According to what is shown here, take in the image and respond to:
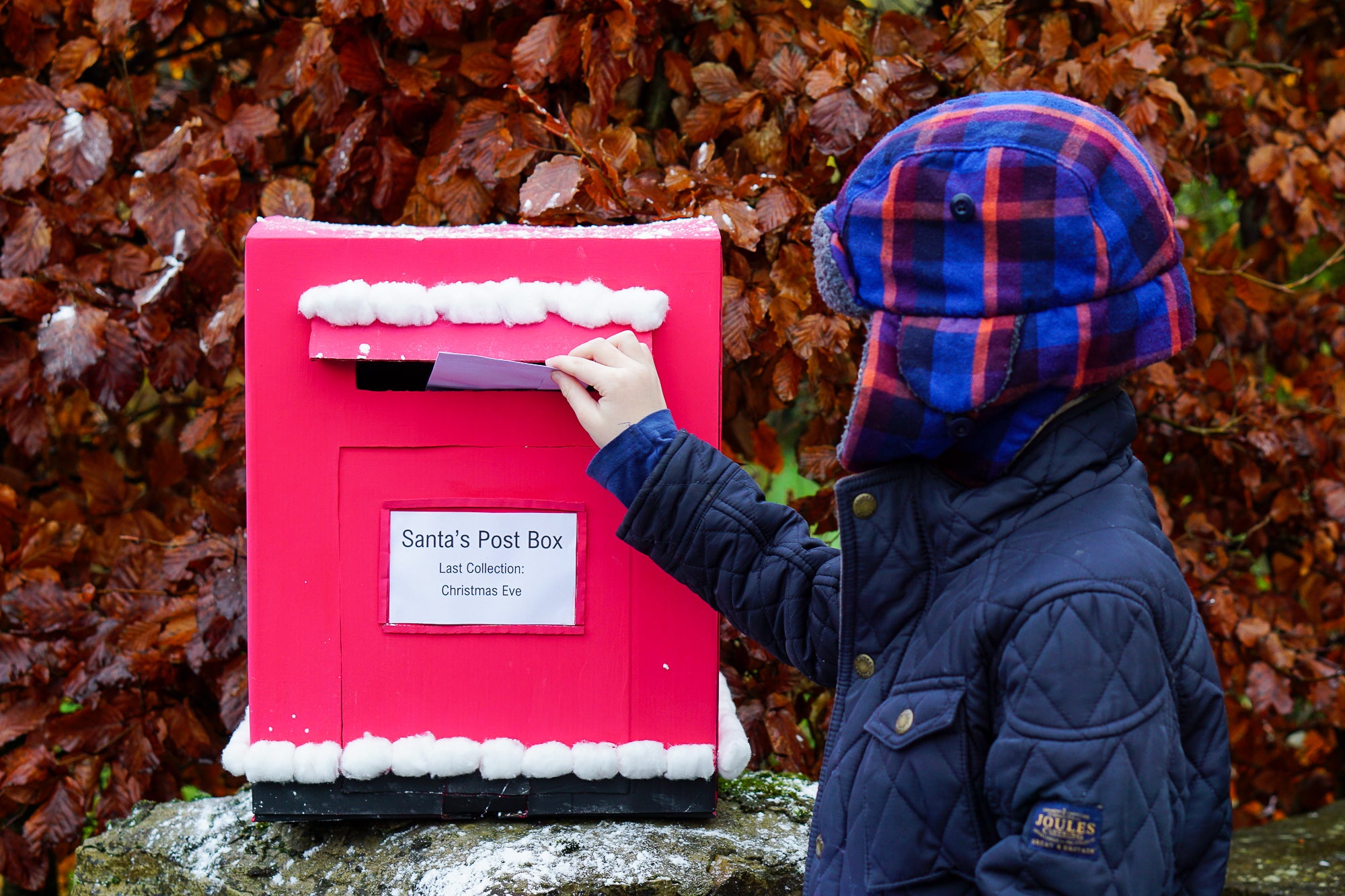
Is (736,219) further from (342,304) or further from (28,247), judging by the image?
(28,247)

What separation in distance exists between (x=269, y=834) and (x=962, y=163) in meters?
1.29

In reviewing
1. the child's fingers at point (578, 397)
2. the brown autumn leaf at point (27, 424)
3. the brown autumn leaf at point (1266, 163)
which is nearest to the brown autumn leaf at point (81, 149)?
the brown autumn leaf at point (27, 424)

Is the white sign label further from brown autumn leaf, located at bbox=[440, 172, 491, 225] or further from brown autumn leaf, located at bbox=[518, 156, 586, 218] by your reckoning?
brown autumn leaf, located at bbox=[440, 172, 491, 225]

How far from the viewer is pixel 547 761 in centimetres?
145

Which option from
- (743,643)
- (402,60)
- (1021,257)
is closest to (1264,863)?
(743,643)

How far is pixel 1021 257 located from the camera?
1.00m

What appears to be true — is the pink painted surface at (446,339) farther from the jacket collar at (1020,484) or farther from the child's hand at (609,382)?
the jacket collar at (1020,484)

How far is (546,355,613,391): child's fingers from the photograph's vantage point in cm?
131

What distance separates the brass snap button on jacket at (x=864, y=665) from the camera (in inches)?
45.6

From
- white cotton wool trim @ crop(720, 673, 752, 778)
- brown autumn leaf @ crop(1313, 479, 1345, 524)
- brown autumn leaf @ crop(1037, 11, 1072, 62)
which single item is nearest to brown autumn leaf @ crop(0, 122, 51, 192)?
white cotton wool trim @ crop(720, 673, 752, 778)

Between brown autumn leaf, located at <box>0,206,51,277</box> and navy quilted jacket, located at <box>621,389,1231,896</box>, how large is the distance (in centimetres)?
163

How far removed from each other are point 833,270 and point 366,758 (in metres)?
0.84

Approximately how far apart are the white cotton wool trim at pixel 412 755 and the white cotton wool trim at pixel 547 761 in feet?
0.40

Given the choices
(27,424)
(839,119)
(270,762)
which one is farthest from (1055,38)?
(27,424)
